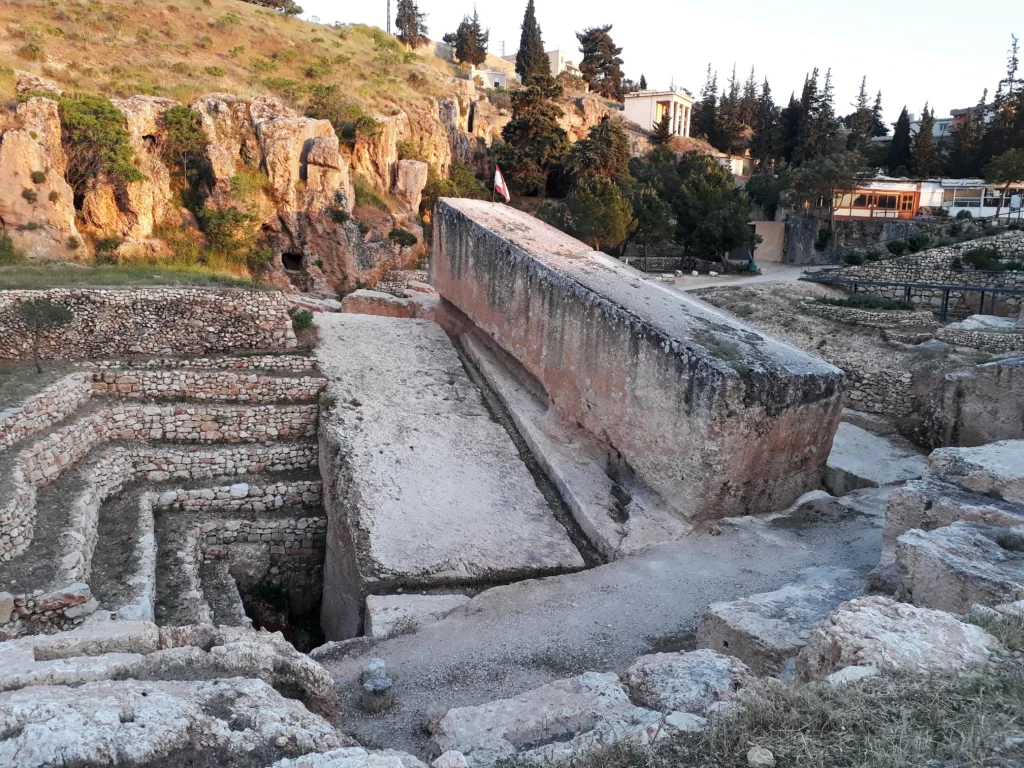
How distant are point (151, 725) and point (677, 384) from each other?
5.69 m

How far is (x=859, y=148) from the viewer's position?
41156 mm

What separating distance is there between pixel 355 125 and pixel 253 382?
1663 cm

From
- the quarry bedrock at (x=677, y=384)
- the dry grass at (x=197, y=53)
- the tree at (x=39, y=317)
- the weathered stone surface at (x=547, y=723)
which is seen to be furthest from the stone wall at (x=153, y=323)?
the dry grass at (x=197, y=53)

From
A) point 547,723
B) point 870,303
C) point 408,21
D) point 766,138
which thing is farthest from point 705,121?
point 547,723

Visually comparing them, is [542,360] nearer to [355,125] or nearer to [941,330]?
[941,330]

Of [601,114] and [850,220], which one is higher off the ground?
[601,114]

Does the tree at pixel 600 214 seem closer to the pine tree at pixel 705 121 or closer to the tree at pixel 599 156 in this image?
the tree at pixel 599 156

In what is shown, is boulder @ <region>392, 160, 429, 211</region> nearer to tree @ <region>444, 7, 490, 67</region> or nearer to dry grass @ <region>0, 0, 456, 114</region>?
dry grass @ <region>0, 0, 456, 114</region>

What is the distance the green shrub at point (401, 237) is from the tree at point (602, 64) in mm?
33139

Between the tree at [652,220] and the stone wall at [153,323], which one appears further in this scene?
the tree at [652,220]

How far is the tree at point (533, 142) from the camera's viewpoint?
101ft

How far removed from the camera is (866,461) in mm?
8859

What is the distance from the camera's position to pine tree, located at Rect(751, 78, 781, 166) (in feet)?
149

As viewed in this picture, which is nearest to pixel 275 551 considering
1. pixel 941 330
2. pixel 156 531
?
pixel 156 531
